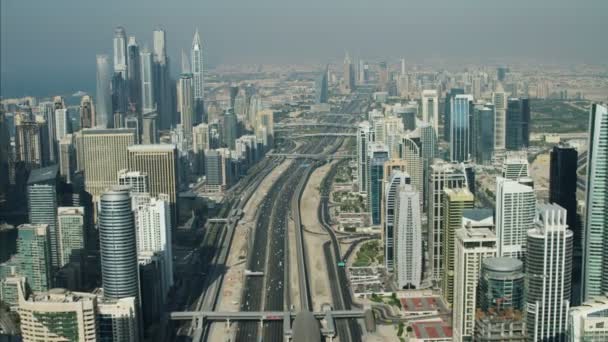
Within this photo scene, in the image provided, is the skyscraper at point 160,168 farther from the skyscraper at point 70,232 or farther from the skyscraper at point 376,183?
the skyscraper at point 376,183

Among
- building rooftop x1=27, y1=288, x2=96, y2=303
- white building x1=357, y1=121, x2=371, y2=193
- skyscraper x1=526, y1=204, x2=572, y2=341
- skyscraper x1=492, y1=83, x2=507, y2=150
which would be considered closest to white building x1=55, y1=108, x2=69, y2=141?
white building x1=357, y1=121, x2=371, y2=193

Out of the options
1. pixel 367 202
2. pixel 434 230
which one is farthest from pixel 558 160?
pixel 367 202

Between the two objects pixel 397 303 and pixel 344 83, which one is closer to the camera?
pixel 397 303

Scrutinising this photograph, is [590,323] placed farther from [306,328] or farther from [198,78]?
[198,78]

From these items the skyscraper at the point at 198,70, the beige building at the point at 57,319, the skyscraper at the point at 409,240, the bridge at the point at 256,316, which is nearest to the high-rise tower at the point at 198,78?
the skyscraper at the point at 198,70

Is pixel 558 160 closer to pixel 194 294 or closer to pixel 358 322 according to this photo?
pixel 358 322
